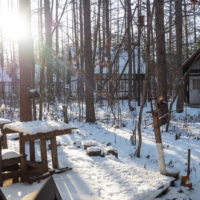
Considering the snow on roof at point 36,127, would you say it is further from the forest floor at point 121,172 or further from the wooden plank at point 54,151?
the forest floor at point 121,172

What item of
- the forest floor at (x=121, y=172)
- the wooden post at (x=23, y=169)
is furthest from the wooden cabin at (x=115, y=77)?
the wooden post at (x=23, y=169)

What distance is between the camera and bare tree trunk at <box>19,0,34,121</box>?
25.6ft

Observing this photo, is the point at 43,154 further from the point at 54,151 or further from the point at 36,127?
the point at 36,127

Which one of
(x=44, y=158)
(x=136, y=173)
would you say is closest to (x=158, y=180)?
(x=136, y=173)

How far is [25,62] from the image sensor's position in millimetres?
7914

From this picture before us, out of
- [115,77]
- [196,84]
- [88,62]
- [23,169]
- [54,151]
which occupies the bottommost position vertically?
[23,169]

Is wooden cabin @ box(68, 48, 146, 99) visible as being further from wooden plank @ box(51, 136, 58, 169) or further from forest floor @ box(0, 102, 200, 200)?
wooden plank @ box(51, 136, 58, 169)

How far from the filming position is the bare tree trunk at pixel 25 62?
7.81 m

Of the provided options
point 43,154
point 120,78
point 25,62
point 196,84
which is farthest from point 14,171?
point 196,84

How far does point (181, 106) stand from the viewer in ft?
52.9

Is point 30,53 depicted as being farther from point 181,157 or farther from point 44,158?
point 181,157

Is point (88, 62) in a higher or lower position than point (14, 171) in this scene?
higher

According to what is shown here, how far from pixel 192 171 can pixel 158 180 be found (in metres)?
1.54

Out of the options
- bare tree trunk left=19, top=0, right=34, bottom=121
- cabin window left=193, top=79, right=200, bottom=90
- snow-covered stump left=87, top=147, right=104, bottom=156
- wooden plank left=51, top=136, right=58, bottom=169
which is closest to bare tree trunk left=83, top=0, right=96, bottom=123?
bare tree trunk left=19, top=0, right=34, bottom=121
